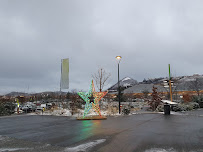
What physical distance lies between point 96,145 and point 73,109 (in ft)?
37.6

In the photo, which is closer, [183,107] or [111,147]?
[111,147]

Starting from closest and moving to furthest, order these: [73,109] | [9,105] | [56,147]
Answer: [56,147] → [73,109] → [9,105]

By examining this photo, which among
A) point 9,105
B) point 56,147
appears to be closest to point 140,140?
point 56,147

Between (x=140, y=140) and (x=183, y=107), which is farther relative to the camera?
(x=183, y=107)

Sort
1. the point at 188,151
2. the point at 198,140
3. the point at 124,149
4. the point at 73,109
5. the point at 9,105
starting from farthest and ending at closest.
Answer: the point at 9,105 → the point at 73,109 → the point at 198,140 → the point at 124,149 → the point at 188,151

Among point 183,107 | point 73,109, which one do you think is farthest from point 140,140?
point 183,107

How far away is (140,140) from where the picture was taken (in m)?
5.64

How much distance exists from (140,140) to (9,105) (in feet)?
66.3

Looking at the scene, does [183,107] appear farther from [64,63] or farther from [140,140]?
[64,63]

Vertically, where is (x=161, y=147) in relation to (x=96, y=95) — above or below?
below

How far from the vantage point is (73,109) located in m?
16.1

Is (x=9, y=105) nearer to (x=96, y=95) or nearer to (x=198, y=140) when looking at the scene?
A: (x=96, y=95)

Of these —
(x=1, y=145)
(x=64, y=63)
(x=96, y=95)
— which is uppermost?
(x=64, y=63)

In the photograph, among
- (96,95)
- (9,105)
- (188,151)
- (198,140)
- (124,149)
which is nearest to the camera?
(188,151)
